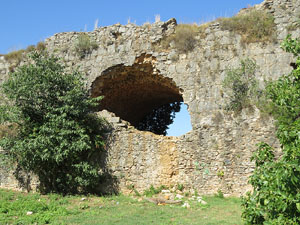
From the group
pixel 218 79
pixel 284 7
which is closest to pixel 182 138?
pixel 218 79

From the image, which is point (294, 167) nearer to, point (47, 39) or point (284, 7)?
point (284, 7)

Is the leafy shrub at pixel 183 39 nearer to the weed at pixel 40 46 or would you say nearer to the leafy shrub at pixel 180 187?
the leafy shrub at pixel 180 187

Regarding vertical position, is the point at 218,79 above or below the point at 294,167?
above

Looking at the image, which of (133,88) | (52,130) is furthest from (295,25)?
(52,130)

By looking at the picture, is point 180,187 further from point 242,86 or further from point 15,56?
point 15,56

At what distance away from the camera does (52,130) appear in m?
10.1

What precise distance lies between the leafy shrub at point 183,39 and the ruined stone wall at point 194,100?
22 centimetres

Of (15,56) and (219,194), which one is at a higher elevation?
(15,56)

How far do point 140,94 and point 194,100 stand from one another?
382 centimetres

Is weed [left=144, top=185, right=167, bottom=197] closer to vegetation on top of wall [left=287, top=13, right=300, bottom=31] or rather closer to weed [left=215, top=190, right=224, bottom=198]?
weed [left=215, top=190, right=224, bottom=198]

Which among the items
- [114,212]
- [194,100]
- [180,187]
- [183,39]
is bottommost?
[114,212]

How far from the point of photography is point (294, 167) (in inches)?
125

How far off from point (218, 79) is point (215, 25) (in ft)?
7.12

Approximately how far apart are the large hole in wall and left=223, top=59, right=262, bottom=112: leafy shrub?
73.6 inches
